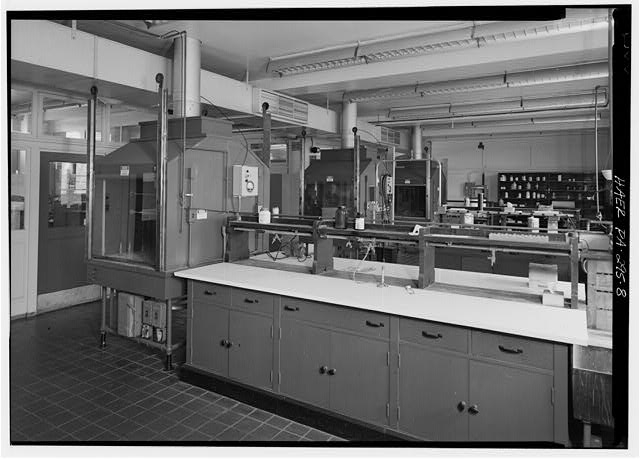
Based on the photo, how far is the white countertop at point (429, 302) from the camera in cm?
220

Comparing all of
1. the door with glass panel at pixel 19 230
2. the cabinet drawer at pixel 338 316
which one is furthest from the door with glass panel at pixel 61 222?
the cabinet drawer at pixel 338 316

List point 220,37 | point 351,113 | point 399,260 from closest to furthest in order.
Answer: point 220,37
point 399,260
point 351,113

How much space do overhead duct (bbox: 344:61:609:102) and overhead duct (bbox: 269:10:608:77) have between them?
3.11 feet

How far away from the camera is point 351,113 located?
21.6 ft

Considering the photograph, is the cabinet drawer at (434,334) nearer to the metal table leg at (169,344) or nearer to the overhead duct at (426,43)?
the metal table leg at (169,344)

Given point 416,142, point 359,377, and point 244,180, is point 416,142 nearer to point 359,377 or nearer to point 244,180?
point 244,180

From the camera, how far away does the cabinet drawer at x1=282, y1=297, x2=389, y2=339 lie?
8.40ft

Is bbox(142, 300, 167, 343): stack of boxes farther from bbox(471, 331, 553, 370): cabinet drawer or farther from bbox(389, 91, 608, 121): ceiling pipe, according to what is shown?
bbox(389, 91, 608, 121): ceiling pipe

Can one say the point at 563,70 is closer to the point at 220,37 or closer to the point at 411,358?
the point at 220,37

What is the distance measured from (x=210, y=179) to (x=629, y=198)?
9.69 feet

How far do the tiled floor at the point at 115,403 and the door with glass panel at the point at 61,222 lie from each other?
3.71ft

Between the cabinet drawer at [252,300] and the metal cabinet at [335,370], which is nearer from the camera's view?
the metal cabinet at [335,370]

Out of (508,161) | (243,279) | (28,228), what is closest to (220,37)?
(243,279)

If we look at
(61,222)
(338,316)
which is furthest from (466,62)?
(61,222)
